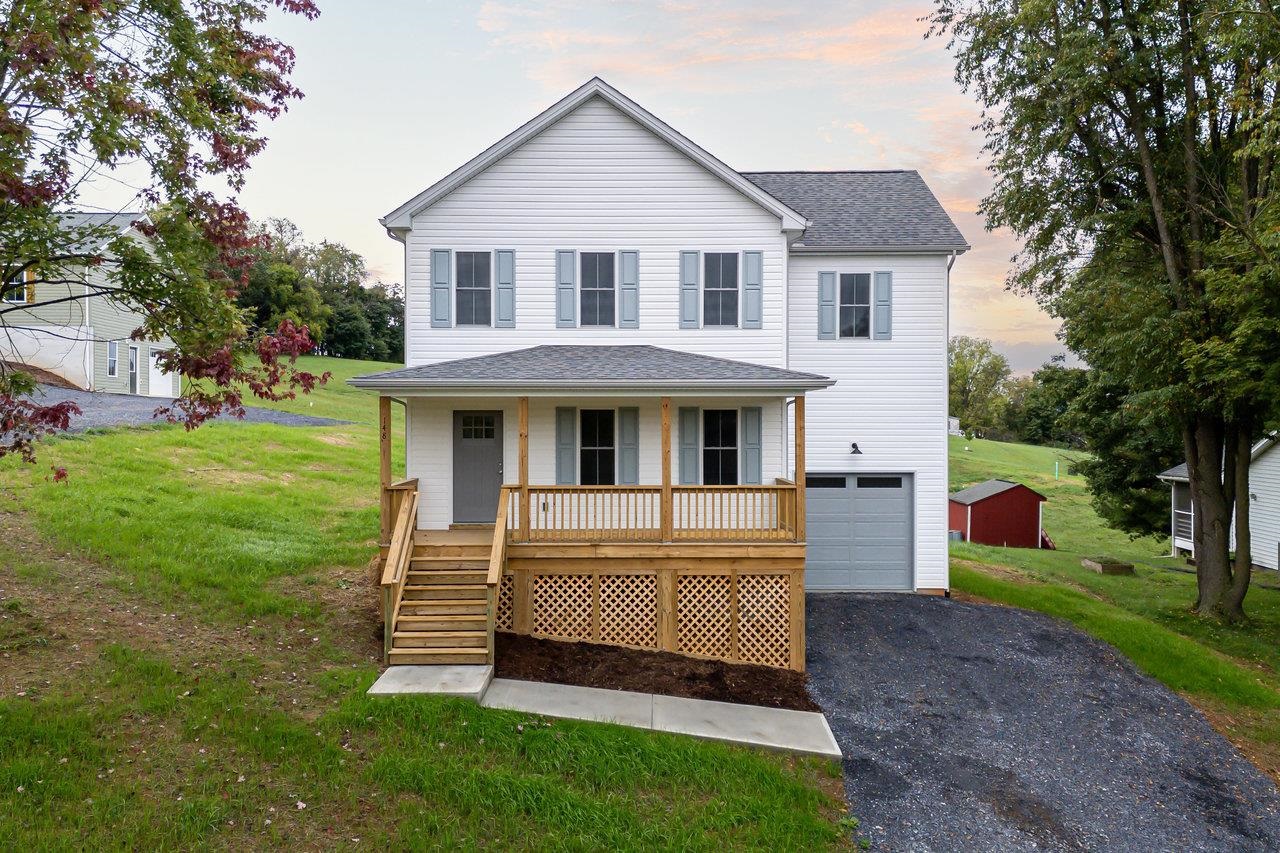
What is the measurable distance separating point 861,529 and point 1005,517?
1894 cm

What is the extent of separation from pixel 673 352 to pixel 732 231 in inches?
100

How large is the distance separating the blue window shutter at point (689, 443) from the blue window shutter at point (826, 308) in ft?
11.2

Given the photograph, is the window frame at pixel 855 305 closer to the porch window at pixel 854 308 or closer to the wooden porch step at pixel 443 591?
the porch window at pixel 854 308

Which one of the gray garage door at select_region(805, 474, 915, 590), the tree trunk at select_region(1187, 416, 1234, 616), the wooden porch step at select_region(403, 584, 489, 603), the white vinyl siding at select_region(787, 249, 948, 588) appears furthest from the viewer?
the tree trunk at select_region(1187, 416, 1234, 616)

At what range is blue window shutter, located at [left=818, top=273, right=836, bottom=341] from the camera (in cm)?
1277

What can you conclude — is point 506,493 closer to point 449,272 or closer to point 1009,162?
point 449,272

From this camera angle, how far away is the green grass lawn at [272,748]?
5.20 meters

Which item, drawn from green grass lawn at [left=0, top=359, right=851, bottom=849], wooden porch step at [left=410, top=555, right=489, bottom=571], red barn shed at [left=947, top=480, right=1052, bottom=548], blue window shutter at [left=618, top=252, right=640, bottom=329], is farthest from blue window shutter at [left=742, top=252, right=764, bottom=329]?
red barn shed at [left=947, top=480, right=1052, bottom=548]

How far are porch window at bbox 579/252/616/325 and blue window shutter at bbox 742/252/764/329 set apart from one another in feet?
8.09

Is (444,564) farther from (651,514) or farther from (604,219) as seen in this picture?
(604,219)

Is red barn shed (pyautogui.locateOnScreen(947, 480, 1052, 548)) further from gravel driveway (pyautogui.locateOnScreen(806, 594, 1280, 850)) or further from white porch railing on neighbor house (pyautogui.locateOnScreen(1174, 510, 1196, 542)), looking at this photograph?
gravel driveway (pyautogui.locateOnScreen(806, 594, 1280, 850))

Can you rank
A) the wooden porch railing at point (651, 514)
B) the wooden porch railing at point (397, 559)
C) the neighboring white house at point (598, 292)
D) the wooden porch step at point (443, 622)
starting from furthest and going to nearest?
the neighboring white house at point (598, 292), the wooden porch railing at point (651, 514), the wooden porch step at point (443, 622), the wooden porch railing at point (397, 559)

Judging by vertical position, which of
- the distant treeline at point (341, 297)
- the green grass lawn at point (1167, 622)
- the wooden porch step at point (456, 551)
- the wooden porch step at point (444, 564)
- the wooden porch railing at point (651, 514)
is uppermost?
the distant treeline at point (341, 297)

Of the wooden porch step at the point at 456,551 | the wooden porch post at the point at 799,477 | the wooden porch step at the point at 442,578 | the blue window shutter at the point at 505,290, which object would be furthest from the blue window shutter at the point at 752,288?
the wooden porch step at the point at 442,578
